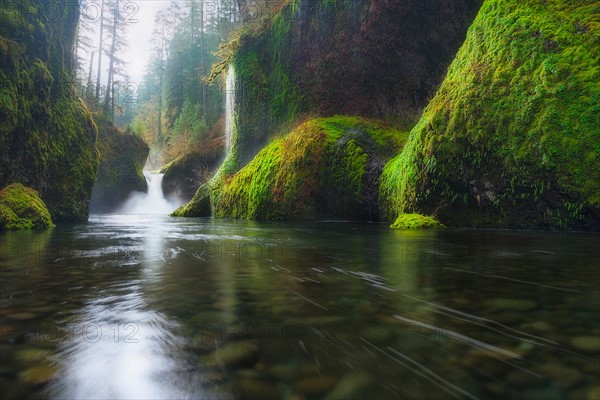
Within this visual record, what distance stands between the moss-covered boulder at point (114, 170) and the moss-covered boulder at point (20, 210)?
1817 cm

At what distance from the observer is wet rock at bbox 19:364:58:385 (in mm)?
1165

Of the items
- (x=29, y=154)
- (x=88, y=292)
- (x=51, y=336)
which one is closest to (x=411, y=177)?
(x=88, y=292)

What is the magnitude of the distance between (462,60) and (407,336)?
9380mm

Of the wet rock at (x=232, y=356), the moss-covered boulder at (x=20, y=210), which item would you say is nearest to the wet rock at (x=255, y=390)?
the wet rock at (x=232, y=356)

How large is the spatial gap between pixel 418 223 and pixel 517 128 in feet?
8.73

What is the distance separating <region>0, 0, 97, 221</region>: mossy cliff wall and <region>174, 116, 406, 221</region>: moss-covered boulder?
19.5ft

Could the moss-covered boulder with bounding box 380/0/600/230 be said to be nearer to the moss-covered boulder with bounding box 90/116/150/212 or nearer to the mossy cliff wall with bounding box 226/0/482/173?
the mossy cliff wall with bounding box 226/0/482/173

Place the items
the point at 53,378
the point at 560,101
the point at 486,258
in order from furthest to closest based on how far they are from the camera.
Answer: the point at 560,101, the point at 486,258, the point at 53,378

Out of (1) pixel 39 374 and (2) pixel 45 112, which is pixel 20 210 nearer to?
(2) pixel 45 112

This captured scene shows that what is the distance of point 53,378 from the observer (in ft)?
3.91

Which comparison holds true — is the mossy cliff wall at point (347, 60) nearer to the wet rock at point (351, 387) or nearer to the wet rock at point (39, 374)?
the wet rock at point (351, 387)

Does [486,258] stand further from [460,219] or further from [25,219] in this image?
[25,219]

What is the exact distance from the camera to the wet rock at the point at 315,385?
112 centimetres

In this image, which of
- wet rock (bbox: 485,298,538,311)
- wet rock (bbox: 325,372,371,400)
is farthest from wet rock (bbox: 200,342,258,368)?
wet rock (bbox: 485,298,538,311)
